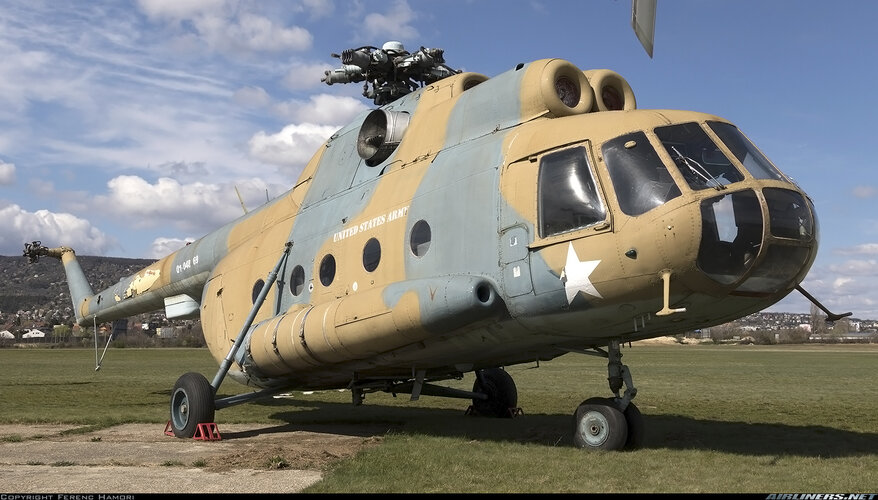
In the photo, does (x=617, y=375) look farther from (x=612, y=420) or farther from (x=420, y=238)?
(x=420, y=238)

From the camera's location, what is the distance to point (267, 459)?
31.8 ft

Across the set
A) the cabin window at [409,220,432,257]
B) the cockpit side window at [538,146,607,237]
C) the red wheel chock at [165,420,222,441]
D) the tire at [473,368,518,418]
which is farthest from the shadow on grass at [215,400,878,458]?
the cockpit side window at [538,146,607,237]

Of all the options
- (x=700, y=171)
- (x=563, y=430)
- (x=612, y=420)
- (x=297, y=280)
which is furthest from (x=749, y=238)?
(x=297, y=280)

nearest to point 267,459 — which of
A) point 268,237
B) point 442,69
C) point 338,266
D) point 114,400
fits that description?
point 338,266

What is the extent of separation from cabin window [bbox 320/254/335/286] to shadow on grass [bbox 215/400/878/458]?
2.52 meters

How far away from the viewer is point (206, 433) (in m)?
12.1

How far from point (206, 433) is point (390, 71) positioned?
656 centimetres

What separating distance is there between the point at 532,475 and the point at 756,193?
12.3ft

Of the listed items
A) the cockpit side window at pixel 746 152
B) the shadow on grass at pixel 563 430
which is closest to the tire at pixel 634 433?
the shadow on grass at pixel 563 430

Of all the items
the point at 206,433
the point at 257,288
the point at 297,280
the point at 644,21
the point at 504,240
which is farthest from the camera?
the point at 257,288

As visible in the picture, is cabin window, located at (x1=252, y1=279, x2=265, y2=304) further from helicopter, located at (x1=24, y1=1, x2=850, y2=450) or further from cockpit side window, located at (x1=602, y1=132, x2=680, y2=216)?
cockpit side window, located at (x1=602, y1=132, x2=680, y2=216)

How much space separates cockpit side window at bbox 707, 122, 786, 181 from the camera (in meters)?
8.88

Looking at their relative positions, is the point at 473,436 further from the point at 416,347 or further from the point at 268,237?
the point at 268,237

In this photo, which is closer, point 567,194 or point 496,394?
point 567,194
